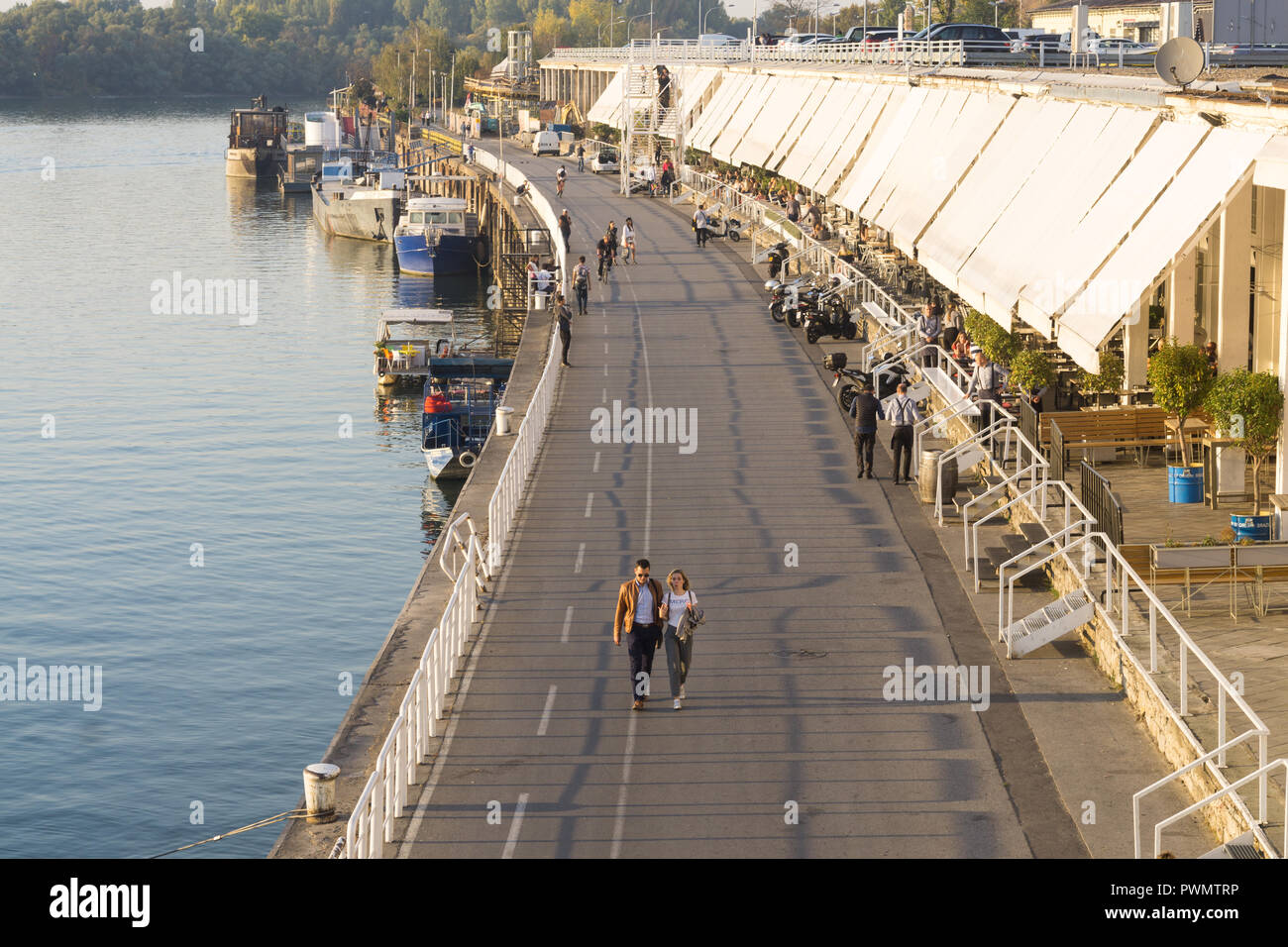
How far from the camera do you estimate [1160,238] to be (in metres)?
21.4

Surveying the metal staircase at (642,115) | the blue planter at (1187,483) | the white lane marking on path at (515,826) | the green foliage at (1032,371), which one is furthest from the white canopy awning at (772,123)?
the white lane marking on path at (515,826)

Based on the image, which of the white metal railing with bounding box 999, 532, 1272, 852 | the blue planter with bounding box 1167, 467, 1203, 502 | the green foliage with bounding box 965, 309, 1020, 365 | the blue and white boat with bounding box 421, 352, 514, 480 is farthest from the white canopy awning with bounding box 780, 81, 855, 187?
the white metal railing with bounding box 999, 532, 1272, 852

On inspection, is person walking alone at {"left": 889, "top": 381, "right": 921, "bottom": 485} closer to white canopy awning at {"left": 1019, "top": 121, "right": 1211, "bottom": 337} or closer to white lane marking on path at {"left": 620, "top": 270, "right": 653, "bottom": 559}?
white canopy awning at {"left": 1019, "top": 121, "right": 1211, "bottom": 337}

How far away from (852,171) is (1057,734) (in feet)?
105

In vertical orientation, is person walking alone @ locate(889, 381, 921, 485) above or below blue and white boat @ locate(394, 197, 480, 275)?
below

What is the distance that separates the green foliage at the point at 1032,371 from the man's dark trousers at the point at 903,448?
2.00 m

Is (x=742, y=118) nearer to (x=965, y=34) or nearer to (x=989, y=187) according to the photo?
(x=965, y=34)

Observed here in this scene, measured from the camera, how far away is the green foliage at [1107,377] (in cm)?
2614

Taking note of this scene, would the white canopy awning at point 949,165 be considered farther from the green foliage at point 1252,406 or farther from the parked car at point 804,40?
the parked car at point 804,40

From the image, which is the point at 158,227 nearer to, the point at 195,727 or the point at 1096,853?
the point at 195,727

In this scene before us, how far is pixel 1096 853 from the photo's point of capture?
46.2 feet

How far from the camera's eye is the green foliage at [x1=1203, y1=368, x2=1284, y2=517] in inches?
798
